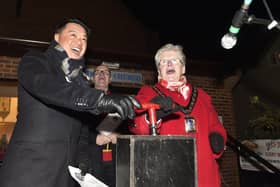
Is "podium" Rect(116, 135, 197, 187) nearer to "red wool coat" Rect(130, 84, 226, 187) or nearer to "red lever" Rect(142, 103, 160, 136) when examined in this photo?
"red lever" Rect(142, 103, 160, 136)

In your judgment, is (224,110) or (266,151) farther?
(224,110)

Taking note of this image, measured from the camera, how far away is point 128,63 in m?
4.32

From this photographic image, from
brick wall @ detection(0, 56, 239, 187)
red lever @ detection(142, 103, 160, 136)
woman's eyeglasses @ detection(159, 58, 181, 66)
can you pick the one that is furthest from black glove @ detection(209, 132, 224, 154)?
brick wall @ detection(0, 56, 239, 187)

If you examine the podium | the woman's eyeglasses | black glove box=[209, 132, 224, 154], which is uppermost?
the woman's eyeglasses

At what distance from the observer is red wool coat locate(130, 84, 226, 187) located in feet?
4.63

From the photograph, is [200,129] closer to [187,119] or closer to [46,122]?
[187,119]

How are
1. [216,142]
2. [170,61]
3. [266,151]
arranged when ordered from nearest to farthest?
[216,142]
[170,61]
[266,151]

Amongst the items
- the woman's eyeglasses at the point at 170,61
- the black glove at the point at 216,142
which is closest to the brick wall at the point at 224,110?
the woman's eyeglasses at the point at 170,61

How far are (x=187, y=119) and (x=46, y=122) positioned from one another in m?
0.75

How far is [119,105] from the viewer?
0.86 meters

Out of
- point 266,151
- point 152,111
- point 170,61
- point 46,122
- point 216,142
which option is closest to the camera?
point 152,111

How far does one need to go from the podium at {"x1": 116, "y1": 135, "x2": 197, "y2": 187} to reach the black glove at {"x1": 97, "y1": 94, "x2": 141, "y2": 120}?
0.31ft

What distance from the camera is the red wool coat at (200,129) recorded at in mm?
1412

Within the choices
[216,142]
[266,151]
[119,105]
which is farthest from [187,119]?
[266,151]
